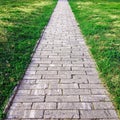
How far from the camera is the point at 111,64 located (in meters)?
7.22

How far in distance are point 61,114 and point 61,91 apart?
976mm

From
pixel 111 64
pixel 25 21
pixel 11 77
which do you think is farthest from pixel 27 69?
Result: pixel 25 21

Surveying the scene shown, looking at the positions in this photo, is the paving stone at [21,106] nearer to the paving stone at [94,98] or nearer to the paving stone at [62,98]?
the paving stone at [62,98]

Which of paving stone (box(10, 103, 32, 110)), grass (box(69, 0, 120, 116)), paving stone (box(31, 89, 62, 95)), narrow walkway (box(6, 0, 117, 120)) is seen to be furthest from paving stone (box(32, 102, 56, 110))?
grass (box(69, 0, 120, 116))

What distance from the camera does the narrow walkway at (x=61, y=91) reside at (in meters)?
4.73

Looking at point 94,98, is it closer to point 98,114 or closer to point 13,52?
point 98,114

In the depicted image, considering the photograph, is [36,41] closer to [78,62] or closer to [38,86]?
[78,62]

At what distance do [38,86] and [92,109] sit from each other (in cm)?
148

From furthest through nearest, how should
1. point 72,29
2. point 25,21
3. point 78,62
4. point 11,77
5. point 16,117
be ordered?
1. point 25,21
2. point 72,29
3. point 78,62
4. point 11,77
5. point 16,117

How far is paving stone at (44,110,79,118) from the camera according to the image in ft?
15.2

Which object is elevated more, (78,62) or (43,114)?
(43,114)

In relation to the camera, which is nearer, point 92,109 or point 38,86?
point 92,109

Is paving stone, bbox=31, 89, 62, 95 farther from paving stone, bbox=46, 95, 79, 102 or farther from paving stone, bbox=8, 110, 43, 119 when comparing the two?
paving stone, bbox=8, 110, 43, 119

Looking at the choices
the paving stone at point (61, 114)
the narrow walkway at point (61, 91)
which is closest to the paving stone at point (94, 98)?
the narrow walkway at point (61, 91)
